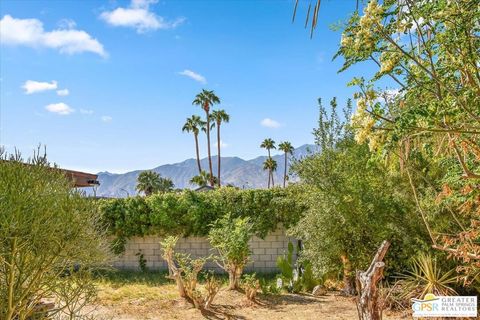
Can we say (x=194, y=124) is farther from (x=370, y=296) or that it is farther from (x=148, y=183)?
(x=370, y=296)

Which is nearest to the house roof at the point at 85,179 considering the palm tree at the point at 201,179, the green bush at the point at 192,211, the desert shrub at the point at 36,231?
the green bush at the point at 192,211

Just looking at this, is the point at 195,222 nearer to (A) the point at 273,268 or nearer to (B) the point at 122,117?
(A) the point at 273,268

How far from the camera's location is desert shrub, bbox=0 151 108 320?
499 cm

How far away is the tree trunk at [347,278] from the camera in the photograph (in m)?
9.78

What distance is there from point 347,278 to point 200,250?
20.7 ft

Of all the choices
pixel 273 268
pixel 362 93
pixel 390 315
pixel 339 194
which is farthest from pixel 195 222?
pixel 362 93

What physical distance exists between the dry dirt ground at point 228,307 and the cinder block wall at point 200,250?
365 cm

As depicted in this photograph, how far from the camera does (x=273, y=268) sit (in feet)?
46.0

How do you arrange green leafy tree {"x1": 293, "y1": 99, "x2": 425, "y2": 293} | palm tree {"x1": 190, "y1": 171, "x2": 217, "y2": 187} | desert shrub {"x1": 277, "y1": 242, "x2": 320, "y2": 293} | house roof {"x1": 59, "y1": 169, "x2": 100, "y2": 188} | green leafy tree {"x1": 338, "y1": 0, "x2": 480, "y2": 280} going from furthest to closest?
1. palm tree {"x1": 190, "y1": 171, "x2": 217, "y2": 187}
2. house roof {"x1": 59, "y1": 169, "x2": 100, "y2": 188}
3. desert shrub {"x1": 277, "y1": 242, "x2": 320, "y2": 293}
4. green leafy tree {"x1": 293, "y1": 99, "x2": 425, "y2": 293}
5. green leafy tree {"x1": 338, "y1": 0, "x2": 480, "y2": 280}

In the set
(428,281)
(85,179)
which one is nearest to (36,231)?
(428,281)

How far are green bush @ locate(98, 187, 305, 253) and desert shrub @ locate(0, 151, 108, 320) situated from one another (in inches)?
317

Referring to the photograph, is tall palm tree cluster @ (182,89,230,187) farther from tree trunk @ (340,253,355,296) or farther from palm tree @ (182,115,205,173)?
tree trunk @ (340,253,355,296)

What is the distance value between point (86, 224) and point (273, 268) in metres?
9.28

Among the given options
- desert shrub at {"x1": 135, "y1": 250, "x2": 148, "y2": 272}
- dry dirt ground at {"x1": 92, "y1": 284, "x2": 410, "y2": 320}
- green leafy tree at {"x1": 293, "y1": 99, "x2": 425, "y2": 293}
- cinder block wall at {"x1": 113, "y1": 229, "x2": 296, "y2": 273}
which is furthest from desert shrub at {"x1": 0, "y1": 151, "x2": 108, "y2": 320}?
desert shrub at {"x1": 135, "y1": 250, "x2": 148, "y2": 272}
